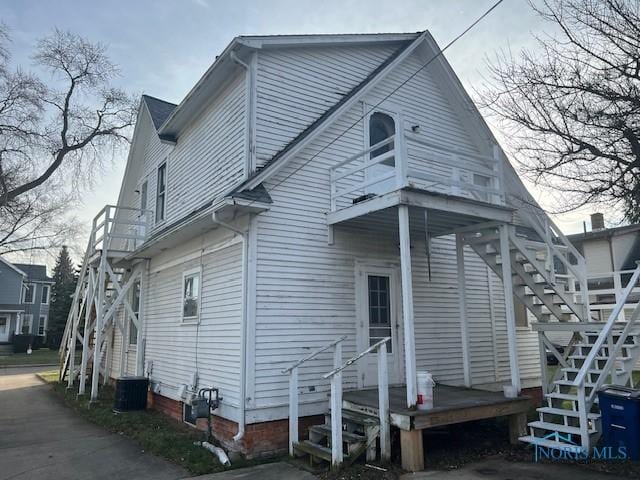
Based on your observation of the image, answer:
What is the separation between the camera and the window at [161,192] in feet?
43.8

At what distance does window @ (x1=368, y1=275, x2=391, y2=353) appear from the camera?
9.36 meters

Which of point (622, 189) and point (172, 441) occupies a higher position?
point (622, 189)

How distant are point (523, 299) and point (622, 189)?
3.33 m

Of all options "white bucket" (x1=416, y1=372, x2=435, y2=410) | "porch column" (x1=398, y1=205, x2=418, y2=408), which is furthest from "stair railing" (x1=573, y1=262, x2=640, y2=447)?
"porch column" (x1=398, y1=205, x2=418, y2=408)

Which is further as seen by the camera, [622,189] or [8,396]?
[8,396]

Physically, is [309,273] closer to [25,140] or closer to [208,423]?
[208,423]

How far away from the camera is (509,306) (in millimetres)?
8492

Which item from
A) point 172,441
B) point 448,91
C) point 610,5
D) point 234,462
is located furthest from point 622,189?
point 172,441

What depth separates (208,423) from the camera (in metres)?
8.50

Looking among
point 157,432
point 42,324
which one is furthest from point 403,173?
→ point 42,324

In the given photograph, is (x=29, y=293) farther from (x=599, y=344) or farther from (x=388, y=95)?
(x=599, y=344)

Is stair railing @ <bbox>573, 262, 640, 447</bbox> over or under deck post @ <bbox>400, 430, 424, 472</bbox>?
over

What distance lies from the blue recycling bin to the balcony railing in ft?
12.3

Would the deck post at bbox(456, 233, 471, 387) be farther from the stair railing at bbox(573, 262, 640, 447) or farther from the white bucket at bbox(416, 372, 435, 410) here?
the white bucket at bbox(416, 372, 435, 410)
